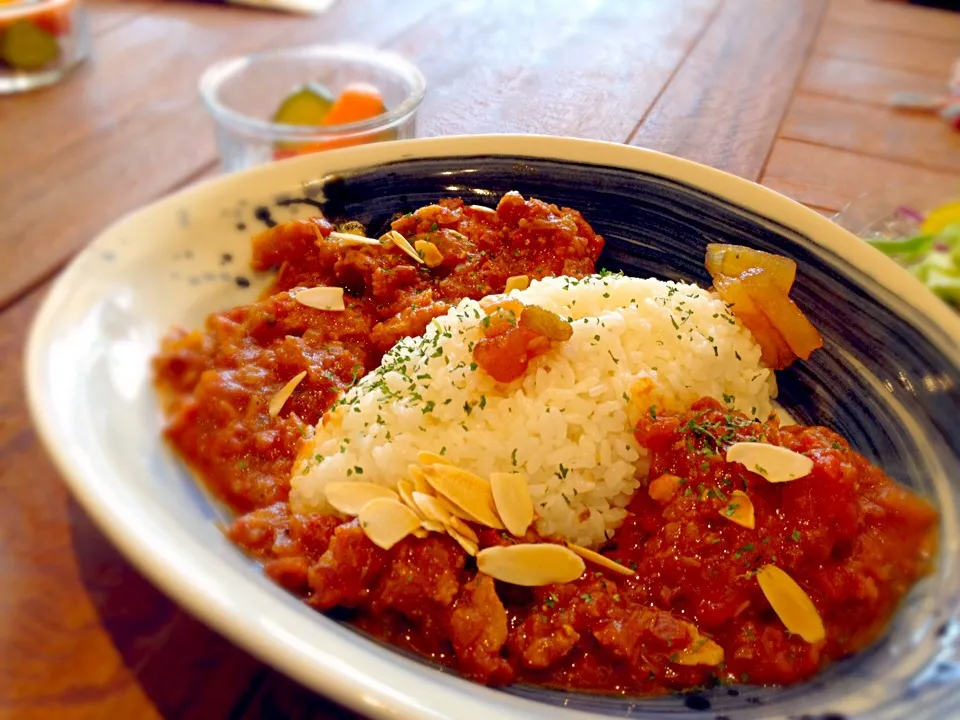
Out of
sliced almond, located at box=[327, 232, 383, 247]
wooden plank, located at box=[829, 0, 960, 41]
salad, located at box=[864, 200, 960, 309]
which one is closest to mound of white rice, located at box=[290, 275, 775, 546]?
sliced almond, located at box=[327, 232, 383, 247]

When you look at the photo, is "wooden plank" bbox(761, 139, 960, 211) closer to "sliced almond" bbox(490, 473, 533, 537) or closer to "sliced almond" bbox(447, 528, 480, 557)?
"sliced almond" bbox(490, 473, 533, 537)

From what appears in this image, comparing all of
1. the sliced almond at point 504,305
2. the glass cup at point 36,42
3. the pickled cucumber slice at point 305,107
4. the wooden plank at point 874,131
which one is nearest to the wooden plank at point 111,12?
the glass cup at point 36,42

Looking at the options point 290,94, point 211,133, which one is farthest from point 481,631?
point 211,133

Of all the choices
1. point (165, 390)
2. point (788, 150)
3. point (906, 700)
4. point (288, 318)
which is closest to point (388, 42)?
point (788, 150)

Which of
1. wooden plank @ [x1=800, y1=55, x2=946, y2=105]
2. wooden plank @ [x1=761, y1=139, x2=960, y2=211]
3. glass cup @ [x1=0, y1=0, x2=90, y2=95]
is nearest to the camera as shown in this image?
wooden plank @ [x1=761, y1=139, x2=960, y2=211]

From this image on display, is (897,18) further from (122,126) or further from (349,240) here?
(122,126)
